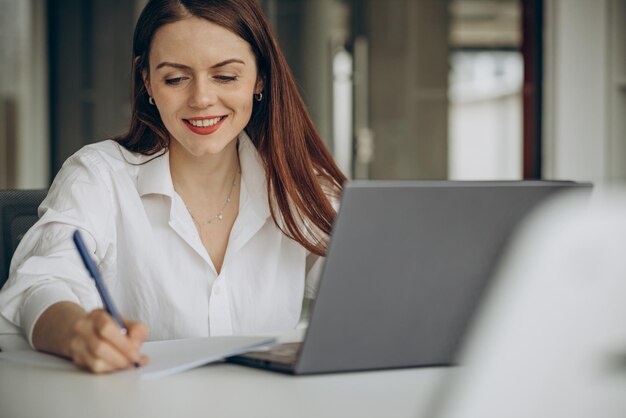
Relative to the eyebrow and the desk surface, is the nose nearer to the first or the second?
the eyebrow

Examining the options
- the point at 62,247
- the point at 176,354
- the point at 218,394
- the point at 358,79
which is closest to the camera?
the point at 218,394

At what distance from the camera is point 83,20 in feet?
15.0

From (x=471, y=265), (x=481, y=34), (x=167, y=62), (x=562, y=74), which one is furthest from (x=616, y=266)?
(x=481, y=34)

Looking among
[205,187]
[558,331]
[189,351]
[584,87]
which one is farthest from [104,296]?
[584,87]

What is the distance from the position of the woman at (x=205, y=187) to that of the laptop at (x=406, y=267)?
64 centimetres

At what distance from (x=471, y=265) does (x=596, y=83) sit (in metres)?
3.39

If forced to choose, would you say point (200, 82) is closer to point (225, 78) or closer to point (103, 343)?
point (225, 78)

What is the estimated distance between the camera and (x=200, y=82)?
161 cm

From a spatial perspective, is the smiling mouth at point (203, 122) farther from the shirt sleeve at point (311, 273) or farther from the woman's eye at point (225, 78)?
the shirt sleeve at point (311, 273)

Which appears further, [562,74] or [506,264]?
[562,74]

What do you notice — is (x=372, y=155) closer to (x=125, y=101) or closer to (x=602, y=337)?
(x=125, y=101)

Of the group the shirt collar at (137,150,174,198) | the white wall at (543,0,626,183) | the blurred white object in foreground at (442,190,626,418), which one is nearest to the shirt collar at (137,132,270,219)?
the shirt collar at (137,150,174,198)

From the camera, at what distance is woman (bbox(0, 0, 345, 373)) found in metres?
1.62

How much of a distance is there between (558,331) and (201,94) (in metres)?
1.12
